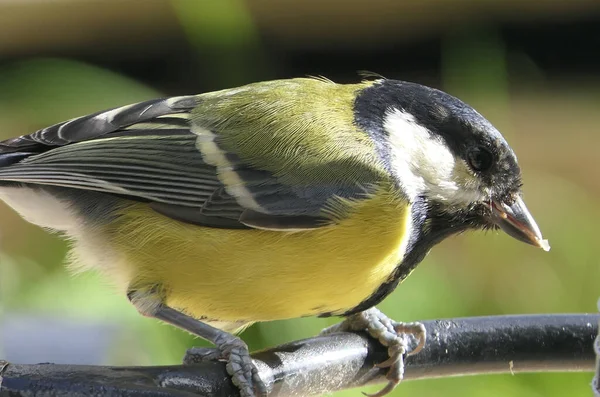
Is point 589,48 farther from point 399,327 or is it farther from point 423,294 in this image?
point 399,327

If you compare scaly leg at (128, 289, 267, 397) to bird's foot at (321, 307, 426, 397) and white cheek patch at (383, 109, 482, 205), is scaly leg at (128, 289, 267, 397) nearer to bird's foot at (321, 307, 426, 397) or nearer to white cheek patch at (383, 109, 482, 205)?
bird's foot at (321, 307, 426, 397)

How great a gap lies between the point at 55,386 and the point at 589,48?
3239 mm

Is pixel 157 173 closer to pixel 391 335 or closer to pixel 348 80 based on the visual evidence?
pixel 391 335

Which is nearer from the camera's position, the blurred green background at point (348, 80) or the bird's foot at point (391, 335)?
the bird's foot at point (391, 335)

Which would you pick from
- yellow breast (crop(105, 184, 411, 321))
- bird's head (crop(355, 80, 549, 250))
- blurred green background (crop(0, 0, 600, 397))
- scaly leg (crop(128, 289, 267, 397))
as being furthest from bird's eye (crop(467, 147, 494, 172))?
blurred green background (crop(0, 0, 600, 397))

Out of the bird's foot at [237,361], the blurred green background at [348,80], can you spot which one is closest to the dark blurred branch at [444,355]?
the bird's foot at [237,361]

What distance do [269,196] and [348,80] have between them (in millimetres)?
2232

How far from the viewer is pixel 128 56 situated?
366cm

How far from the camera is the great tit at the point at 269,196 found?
4.44 feet

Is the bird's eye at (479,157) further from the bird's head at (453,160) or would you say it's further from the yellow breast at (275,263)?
the yellow breast at (275,263)

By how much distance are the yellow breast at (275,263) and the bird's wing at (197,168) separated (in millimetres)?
29

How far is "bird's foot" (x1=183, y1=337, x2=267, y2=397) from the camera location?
111 centimetres

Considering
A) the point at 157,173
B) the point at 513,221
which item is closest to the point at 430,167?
the point at 513,221

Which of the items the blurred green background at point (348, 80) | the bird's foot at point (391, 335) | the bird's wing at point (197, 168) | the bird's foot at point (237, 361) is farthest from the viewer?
the blurred green background at point (348, 80)
